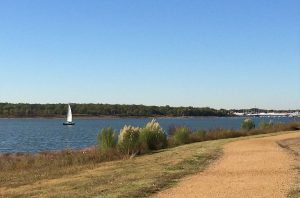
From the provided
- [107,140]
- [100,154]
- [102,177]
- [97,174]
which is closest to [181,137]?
→ [107,140]

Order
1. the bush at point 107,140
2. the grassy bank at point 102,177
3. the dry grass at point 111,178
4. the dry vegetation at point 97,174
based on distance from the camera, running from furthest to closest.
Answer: the bush at point 107,140, the dry vegetation at point 97,174, the grassy bank at point 102,177, the dry grass at point 111,178

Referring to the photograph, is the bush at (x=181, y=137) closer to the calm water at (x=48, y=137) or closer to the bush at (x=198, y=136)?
the bush at (x=198, y=136)

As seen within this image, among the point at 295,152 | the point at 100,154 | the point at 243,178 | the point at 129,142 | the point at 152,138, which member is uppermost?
the point at 152,138

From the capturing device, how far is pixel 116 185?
14547 millimetres

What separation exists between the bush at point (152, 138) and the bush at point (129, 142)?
2.71 ft

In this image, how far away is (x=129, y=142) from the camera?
86.2 ft

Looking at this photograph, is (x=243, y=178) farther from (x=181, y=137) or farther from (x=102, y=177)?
(x=181, y=137)

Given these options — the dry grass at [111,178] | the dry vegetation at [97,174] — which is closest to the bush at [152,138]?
the dry vegetation at [97,174]

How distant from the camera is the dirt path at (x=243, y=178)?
12.7m

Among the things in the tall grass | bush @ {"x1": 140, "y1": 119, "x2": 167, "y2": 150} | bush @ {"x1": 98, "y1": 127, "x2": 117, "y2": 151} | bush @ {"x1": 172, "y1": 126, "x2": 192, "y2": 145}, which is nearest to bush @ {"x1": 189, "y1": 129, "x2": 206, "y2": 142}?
the tall grass

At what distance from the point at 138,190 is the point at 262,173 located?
14.5 feet

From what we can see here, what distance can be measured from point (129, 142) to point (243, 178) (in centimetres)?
1173

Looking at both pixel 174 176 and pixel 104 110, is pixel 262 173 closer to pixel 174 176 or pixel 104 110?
pixel 174 176

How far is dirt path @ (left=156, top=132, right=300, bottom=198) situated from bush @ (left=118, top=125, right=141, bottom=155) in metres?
5.53
